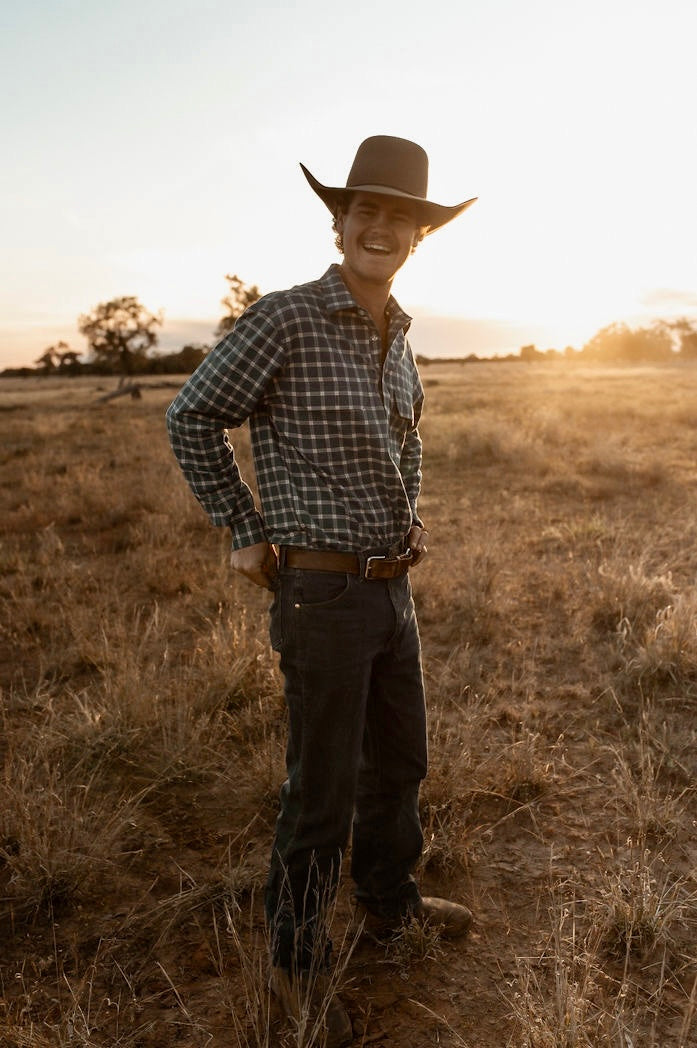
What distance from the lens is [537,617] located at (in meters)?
5.48

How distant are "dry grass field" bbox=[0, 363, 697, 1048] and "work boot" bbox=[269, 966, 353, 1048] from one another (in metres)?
0.07

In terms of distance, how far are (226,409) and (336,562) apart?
52cm

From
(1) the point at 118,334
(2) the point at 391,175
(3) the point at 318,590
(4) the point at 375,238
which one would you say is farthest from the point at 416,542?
(1) the point at 118,334

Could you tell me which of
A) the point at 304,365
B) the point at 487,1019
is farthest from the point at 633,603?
the point at 304,365

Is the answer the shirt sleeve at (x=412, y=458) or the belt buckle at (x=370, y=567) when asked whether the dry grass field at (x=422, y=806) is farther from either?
the shirt sleeve at (x=412, y=458)

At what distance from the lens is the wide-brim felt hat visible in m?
2.08

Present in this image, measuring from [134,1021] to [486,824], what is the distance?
1.59 meters

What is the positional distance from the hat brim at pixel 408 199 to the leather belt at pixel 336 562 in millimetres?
1010

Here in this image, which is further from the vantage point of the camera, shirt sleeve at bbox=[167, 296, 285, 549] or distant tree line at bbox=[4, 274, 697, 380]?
distant tree line at bbox=[4, 274, 697, 380]

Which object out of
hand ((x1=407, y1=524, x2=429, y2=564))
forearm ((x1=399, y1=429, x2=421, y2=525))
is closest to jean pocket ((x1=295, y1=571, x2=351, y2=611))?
hand ((x1=407, y1=524, x2=429, y2=564))

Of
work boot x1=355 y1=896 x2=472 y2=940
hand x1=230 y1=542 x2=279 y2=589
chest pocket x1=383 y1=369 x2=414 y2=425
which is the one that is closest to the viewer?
hand x1=230 y1=542 x2=279 y2=589

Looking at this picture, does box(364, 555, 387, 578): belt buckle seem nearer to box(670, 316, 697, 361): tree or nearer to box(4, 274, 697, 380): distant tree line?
box(4, 274, 697, 380): distant tree line

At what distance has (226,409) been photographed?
1979 millimetres

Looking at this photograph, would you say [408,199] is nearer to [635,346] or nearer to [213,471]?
[213,471]
